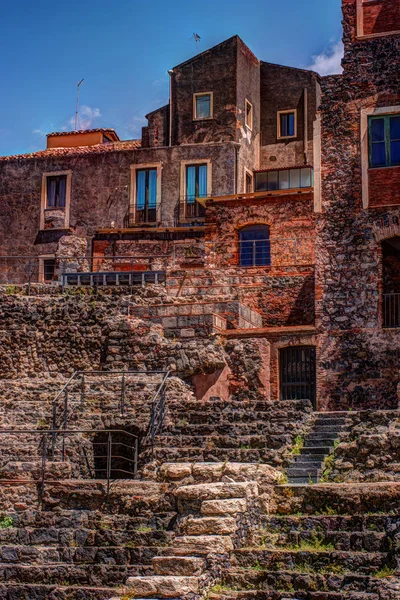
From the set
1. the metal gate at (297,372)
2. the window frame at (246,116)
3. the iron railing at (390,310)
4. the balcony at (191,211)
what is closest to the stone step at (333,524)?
the metal gate at (297,372)

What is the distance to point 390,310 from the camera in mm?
25141

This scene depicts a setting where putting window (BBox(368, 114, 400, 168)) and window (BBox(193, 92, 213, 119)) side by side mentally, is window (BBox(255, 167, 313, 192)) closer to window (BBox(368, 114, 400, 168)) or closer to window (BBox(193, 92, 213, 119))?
window (BBox(193, 92, 213, 119))

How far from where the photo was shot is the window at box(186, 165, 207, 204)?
121ft

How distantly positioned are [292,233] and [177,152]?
7.92 m

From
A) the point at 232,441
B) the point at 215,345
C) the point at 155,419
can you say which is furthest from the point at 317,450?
the point at 215,345

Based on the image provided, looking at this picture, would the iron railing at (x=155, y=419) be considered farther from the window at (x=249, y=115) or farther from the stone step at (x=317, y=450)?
the window at (x=249, y=115)

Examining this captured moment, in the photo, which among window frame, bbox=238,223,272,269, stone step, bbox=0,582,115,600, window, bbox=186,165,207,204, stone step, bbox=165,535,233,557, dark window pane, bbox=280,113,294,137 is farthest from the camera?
dark window pane, bbox=280,113,294,137

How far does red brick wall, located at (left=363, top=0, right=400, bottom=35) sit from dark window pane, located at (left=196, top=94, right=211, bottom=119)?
12.6m

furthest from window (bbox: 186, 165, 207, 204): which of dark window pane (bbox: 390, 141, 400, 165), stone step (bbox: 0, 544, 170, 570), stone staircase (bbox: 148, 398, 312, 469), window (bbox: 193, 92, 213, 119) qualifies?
stone step (bbox: 0, 544, 170, 570)

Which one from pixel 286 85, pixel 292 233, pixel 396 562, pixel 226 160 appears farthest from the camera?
pixel 286 85

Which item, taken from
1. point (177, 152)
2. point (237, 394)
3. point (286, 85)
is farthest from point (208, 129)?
point (237, 394)

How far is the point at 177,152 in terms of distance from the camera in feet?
124

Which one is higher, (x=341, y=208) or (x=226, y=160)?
(x=226, y=160)

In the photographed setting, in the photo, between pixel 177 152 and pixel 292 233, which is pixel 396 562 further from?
pixel 177 152
